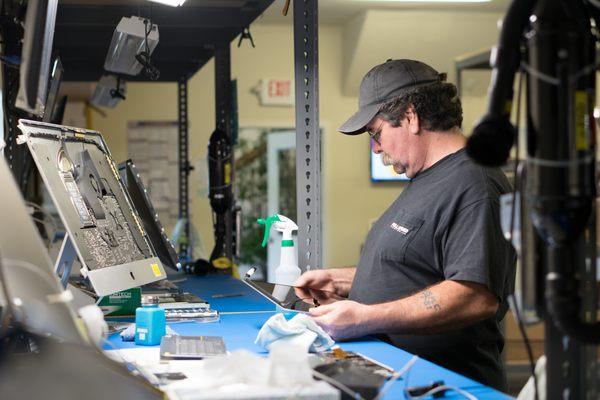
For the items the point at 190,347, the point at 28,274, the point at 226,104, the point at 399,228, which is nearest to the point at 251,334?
the point at 190,347

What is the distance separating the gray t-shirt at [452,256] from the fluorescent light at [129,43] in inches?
53.0

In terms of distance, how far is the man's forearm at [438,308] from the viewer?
179 centimetres

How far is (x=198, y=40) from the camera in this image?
3.71 meters

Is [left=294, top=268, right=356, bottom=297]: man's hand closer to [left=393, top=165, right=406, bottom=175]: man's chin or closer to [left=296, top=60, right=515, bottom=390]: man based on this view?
[left=296, top=60, right=515, bottom=390]: man

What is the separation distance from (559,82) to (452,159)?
3.69ft

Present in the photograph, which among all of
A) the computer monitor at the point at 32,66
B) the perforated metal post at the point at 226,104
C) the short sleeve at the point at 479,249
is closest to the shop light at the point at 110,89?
the perforated metal post at the point at 226,104

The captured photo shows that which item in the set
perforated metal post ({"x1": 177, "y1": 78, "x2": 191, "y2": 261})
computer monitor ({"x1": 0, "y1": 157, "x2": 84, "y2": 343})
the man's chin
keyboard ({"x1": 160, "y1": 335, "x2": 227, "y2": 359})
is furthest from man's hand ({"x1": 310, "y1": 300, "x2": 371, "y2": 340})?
perforated metal post ({"x1": 177, "y1": 78, "x2": 191, "y2": 261})

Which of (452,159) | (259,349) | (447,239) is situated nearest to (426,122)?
(452,159)

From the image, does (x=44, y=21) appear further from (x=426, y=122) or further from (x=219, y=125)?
(x=219, y=125)

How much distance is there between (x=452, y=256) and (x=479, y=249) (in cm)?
9

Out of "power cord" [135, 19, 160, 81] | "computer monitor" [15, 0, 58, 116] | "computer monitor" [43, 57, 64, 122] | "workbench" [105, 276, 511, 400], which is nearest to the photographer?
"computer monitor" [15, 0, 58, 116]

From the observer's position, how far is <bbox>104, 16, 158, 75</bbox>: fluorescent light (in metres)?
2.84

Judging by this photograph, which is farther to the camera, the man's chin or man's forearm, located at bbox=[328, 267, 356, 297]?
man's forearm, located at bbox=[328, 267, 356, 297]

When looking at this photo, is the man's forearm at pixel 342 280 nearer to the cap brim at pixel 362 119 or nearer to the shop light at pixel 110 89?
the cap brim at pixel 362 119
